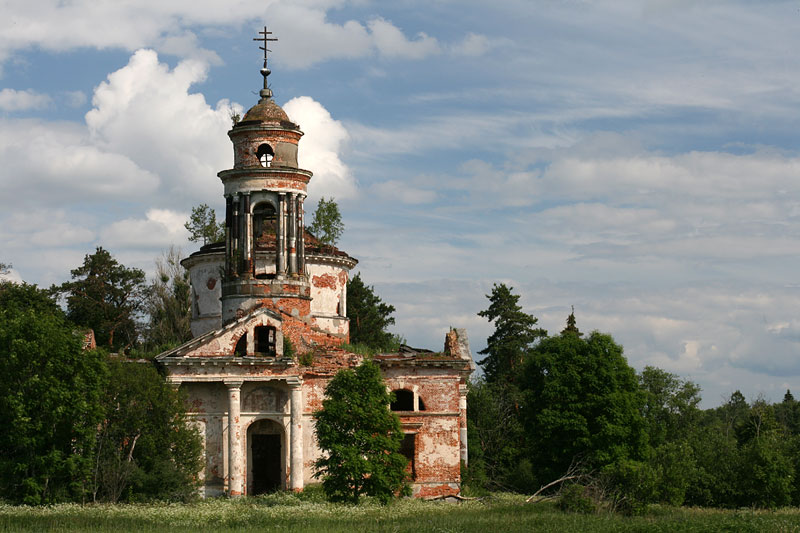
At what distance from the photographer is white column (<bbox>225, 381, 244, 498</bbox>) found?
38.6m

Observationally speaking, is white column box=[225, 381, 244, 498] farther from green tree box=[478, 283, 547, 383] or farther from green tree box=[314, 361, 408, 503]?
green tree box=[478, 283, 547, 383]

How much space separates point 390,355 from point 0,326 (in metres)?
15.4

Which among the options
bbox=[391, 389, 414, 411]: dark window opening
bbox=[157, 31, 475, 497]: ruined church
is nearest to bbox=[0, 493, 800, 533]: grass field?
bbox=[157, 31, 475, 497]: ruined church

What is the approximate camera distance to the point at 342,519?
31.0m

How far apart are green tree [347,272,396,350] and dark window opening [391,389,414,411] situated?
25.2 metres

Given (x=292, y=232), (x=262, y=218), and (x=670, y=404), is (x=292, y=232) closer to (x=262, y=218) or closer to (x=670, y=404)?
(x=262, y=218)

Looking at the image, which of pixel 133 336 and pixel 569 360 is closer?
pixel 569 360

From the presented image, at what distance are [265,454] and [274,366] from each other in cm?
430

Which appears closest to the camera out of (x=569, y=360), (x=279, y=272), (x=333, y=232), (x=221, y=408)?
(x=221, y=408)

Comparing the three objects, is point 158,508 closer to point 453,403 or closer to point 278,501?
point 278,501

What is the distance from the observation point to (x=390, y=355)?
42.3 meters

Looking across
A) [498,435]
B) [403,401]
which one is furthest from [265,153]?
[498,435]

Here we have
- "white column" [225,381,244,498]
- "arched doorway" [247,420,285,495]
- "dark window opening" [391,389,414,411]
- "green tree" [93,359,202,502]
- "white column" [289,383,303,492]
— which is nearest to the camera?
"green tree" [93,359,202,502]

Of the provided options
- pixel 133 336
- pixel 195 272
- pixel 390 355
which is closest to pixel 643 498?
pixel 390 355
